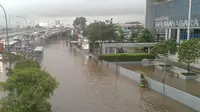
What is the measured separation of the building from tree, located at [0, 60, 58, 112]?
117 ft

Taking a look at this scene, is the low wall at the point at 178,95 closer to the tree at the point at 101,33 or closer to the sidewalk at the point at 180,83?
the sidewalk at the point at 180,83

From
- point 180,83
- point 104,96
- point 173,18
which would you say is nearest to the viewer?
point 104,96

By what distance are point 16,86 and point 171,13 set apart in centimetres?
4266

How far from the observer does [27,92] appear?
11.3 meters

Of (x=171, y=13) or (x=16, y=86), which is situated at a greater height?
(x=171, y=13)

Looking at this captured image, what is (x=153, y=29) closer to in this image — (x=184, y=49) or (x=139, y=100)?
(x=184, y=49)

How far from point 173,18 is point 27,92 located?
42580 millimetres

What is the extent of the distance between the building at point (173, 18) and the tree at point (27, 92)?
35708mm

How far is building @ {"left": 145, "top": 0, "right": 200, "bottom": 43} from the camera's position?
1731 inches

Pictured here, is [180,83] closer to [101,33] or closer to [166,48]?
[166,48]

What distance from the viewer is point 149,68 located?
31562 millimetres

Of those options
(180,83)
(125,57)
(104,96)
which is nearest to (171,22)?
(125,57)

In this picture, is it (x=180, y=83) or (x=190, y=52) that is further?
(x=190, y=52)

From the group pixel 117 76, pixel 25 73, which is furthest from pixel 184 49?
pixel 25 73
